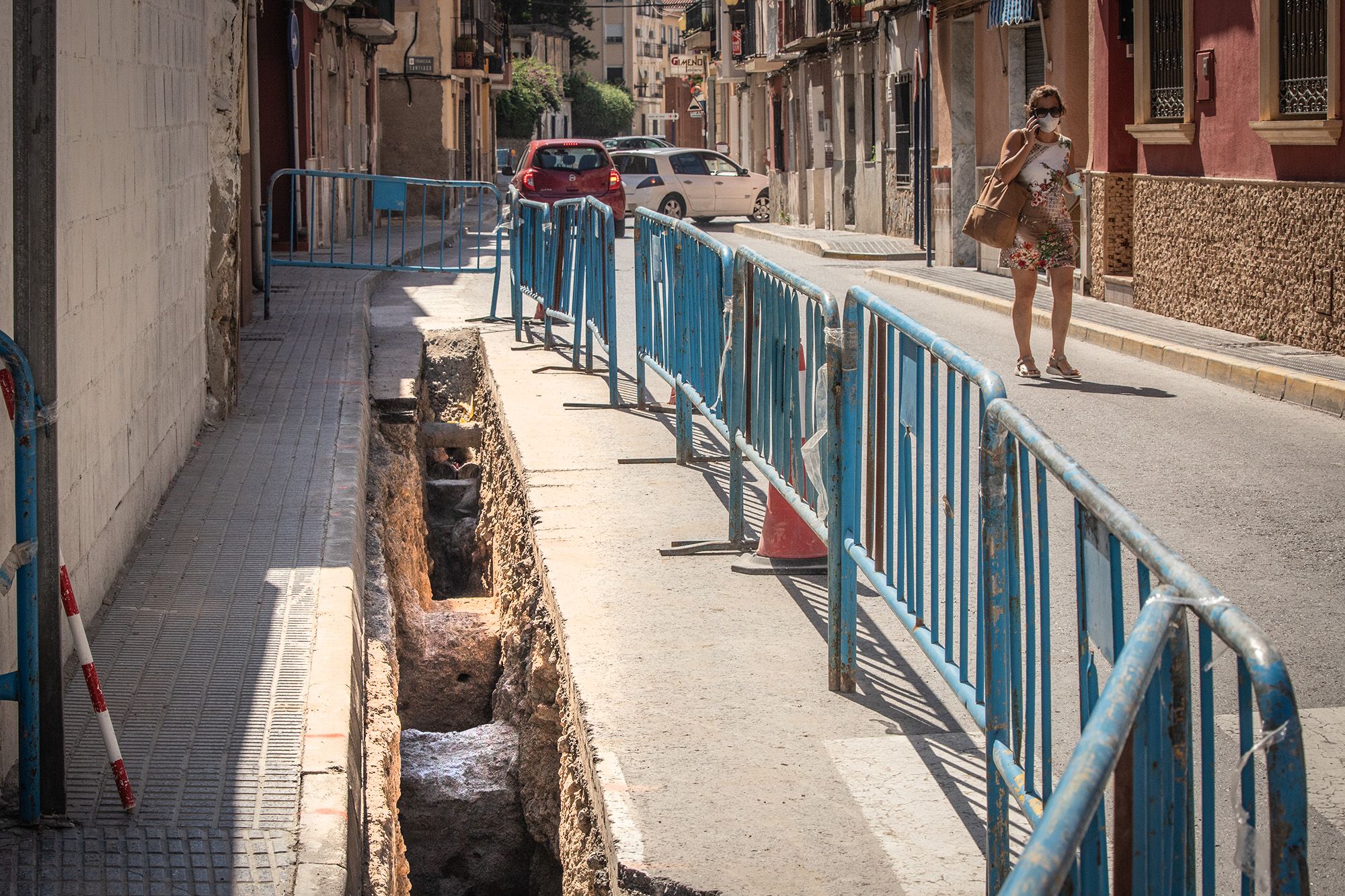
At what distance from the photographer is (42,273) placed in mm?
3477

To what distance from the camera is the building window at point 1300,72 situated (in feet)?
35.2

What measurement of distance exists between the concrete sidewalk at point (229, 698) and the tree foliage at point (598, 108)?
86379 millimetres

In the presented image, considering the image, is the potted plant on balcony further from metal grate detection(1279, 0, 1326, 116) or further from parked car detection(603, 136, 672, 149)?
metal grate detection(1279, 0, 1326, 116)

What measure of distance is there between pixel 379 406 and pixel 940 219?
38.9 ft

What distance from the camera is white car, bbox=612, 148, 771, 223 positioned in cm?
3134

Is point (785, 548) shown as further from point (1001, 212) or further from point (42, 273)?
point (1001, 212)

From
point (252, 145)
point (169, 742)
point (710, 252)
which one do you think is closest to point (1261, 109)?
point (710, 252)

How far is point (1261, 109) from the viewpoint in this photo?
11828mm

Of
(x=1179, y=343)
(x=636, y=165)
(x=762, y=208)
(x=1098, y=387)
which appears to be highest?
(x=636, y=165)

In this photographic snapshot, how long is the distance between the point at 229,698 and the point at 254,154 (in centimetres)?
1091

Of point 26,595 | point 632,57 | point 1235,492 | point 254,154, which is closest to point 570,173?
point 254,154

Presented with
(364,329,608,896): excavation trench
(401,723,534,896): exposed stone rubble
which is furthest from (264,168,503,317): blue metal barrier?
(401,723,534,896): exposed stone rubble

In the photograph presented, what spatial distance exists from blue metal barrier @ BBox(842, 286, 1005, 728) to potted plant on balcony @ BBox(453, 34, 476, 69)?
128 feet

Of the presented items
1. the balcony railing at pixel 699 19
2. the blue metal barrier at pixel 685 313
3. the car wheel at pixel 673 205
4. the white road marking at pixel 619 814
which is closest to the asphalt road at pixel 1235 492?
the white road marking at pixel 619 814
